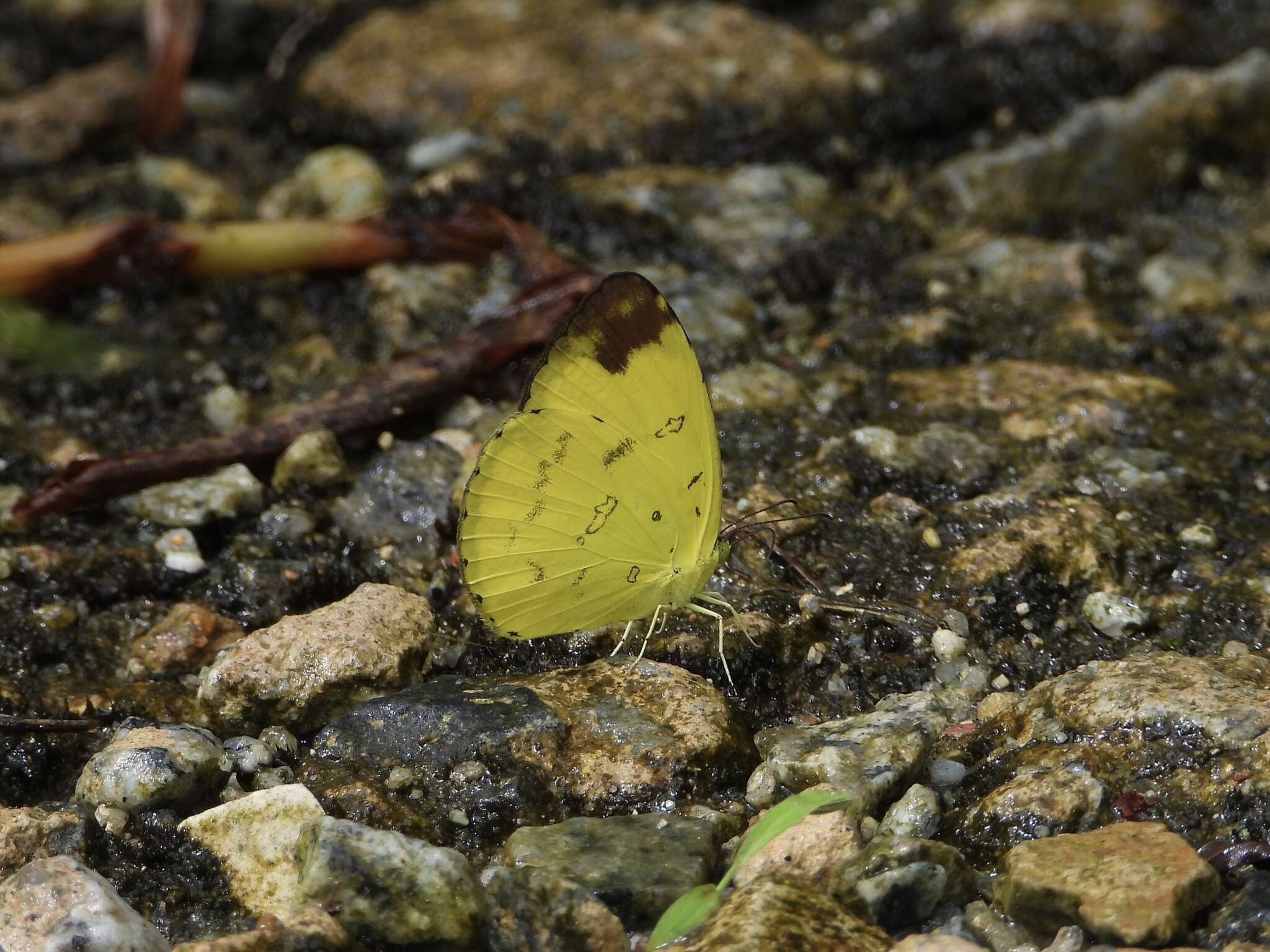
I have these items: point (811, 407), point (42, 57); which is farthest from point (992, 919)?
point (42, 57)

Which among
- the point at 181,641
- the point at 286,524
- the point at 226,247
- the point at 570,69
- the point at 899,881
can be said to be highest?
the point at 570,69

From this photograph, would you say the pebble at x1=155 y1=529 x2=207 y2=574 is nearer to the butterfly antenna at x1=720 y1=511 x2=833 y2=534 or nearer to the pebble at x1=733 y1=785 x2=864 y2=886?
the butterfly antenna at x1=720 y1=511 x2=833 y2=534

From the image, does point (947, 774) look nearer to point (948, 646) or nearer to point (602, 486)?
point (948, 646)

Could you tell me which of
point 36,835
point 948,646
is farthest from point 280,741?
point 948,646

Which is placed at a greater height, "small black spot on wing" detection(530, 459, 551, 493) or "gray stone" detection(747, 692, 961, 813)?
"small black spot on wing" detection(530, 459, 551, 493)

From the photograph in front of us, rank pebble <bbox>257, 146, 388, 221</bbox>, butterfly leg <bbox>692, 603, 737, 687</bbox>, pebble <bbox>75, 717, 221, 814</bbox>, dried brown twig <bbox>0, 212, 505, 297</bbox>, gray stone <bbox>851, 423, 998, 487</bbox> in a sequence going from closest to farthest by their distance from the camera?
pebble <bbox>75, 717, 221, 814</bbox>
butterfly leg <bbox>692, 603, 737, 687</bbox>
gray stone <bbox>851, 423, 998, 487</bbox>
dried brown twig <bbox>0, 212, 505, 297</bbox>
pebble <bbox>257, 146, 388, 221</bbox>

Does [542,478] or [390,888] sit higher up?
[542,478]

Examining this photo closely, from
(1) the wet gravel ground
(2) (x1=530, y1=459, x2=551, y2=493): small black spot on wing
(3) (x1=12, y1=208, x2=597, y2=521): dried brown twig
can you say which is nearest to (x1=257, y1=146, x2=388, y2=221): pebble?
(1) the wet gravel ground
